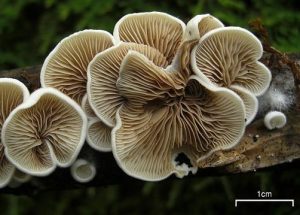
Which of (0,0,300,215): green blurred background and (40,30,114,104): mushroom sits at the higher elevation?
(40,30,114,104): mushroom

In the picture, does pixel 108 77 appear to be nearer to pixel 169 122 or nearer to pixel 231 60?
pixel 169 122

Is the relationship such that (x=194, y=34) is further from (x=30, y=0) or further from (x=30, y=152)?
(x=30, y=0)

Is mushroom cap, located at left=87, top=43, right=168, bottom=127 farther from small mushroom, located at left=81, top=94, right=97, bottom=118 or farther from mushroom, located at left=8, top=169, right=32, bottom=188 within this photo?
mushroom, located at left=8, top=169, right=32, bottom=188

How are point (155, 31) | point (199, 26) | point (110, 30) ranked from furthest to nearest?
1. point (110, 30)
2. point (155, 31)
3. point (199, 26)

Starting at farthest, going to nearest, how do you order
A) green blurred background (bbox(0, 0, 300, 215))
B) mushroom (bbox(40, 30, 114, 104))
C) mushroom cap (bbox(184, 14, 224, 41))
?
green blurred background (bbox(0, 0, 300, 215))
mushroom (bbox(40, 30, 114, 104))
mushroom cap (bbox(184, 14, 224, 41))

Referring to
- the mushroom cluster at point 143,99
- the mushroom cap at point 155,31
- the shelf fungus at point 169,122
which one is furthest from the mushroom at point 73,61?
the shelf fungus at point 169,122

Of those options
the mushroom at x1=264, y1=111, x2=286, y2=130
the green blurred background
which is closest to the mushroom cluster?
the mushroom at x1=264, y1=111, x2=286, y2=130

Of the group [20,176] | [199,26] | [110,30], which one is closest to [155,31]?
[199,26]

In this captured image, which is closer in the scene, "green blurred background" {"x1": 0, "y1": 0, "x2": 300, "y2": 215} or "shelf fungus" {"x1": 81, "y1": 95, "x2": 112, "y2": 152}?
"shelf fungus" {"x1": 81, "y1": 95, "x2": 112, "y2": 152}
